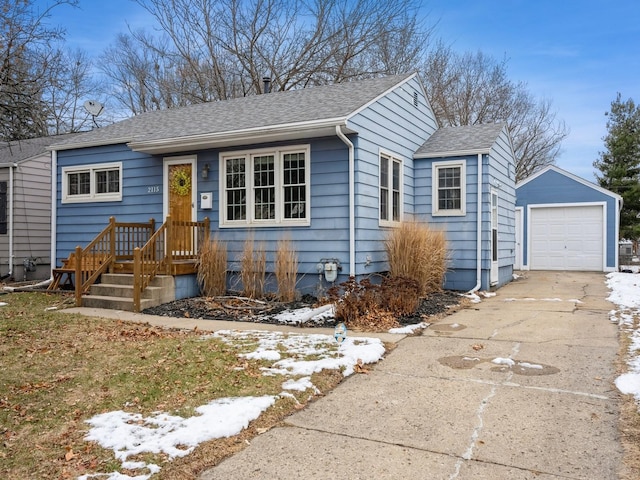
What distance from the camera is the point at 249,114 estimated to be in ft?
35.3

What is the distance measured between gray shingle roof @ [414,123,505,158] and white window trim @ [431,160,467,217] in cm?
27

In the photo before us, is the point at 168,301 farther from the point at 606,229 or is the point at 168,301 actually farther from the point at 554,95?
the point at 554,95

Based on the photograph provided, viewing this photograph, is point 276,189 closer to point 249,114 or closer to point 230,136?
point 230,136

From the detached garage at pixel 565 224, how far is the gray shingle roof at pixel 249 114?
8.10 metres

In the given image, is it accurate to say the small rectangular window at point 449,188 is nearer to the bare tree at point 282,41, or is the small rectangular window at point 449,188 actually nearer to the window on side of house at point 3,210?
the bare tree at point 282,41

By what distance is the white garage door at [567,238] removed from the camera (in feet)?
53.0

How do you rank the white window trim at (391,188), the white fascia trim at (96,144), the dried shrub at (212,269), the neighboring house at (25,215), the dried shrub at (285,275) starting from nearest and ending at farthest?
1. the dried shrub at (285,275)
2. the dried shrub at (212,269)
3. the white window trim at (391,188)
4. the white fascia trim at (96,144)
5. the neighboring house at (25,215)

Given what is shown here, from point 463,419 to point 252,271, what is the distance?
6180mm

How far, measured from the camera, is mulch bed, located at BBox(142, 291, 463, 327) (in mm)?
7426

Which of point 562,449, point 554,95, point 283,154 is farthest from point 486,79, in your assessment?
point 562,449

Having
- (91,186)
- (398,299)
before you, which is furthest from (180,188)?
(398,299)

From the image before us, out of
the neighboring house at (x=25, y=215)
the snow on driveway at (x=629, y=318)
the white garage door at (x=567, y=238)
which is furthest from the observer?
the white garage door at (x=567, y=238)

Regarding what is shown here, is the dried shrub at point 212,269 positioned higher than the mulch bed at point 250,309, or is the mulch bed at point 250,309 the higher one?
the dried shrub at point 212,269

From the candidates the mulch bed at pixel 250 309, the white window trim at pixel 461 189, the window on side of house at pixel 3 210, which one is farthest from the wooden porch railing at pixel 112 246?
the white window trim at pixel 461 189
